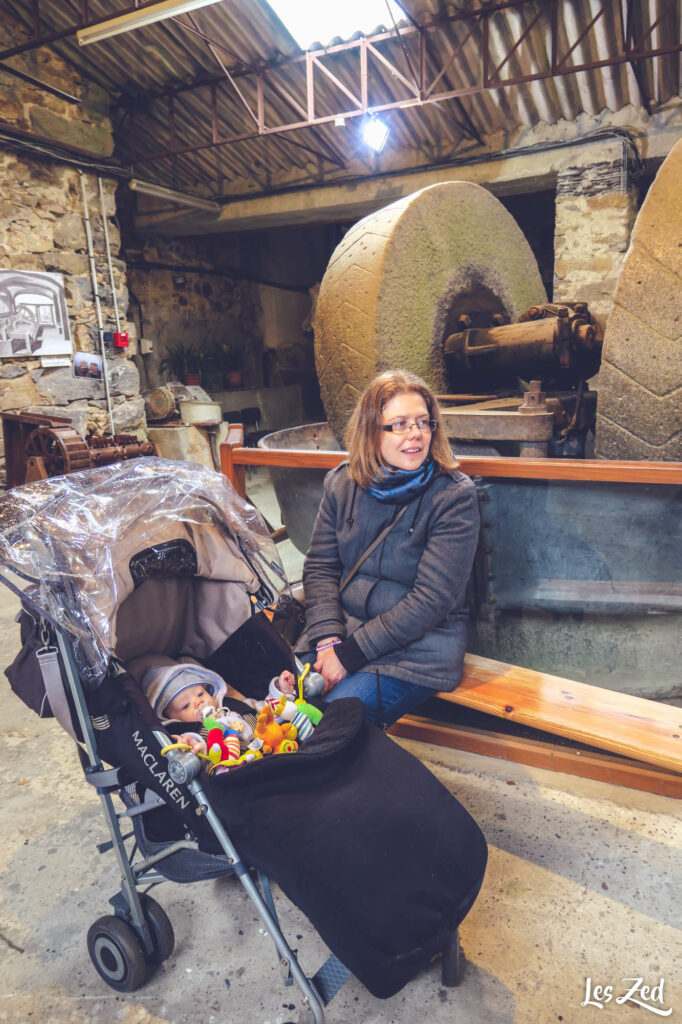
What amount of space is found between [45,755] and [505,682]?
170 centimetres

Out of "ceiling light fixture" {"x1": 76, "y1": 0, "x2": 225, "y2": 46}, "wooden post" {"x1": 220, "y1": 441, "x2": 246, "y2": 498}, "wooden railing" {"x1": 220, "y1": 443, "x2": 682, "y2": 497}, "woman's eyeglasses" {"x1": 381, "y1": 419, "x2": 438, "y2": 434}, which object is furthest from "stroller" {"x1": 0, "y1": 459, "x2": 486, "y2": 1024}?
"ceiling light fixture" {"x1": 76, "y1": 0, "x2": 225, "y2": 46}

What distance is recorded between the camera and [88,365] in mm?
7020

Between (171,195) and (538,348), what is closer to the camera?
(538,348)

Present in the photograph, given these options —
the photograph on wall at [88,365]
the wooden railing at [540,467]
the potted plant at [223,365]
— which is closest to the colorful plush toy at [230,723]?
the wooden railing at [540,467]

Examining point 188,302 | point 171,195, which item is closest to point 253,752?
point 171,195

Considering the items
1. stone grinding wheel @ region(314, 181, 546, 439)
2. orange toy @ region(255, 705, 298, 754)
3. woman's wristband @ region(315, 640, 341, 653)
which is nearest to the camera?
orange toy @ region(255, 705, 298, 754)

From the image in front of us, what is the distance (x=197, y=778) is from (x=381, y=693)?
0.73m

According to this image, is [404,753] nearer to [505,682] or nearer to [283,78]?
[505,682]

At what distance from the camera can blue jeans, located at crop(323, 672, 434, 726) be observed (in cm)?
193

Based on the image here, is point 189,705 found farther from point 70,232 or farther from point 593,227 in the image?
point 70,232

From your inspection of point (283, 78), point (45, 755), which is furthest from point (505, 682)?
point (283, 78)

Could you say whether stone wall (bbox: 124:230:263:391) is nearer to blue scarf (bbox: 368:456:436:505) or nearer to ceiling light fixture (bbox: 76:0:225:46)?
ceiling light fixture (bbox: 76:0:225:46)

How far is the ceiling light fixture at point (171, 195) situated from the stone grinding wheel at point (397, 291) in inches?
202

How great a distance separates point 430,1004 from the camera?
4.68 feet
